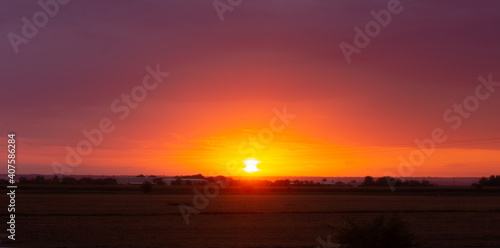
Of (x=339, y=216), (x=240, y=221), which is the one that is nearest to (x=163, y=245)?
(x=240, y=221)

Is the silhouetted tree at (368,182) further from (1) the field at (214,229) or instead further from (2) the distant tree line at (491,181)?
(1) the field at (214,229)

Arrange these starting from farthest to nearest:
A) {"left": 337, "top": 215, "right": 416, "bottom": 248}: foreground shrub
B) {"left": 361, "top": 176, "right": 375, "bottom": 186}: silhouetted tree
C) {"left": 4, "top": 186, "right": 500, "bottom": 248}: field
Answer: {"left": 361, "top": 176, "right": 375, "bottom": 186}: silhouetted tree
{"left": 4, "top": 186, "right": 500, "bottom": 248}: field
{"left": 337, "top": 215, "right": 416, "bottom": 248}: foreground shrub

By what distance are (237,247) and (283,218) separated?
17.6m

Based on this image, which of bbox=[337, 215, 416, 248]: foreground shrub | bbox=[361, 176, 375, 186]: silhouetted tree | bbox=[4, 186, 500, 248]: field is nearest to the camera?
bbox=[337, 215, 416, 248]: foreground shrub

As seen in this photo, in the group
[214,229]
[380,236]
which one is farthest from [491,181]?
[380,236]

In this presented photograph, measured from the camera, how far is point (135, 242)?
30.2m

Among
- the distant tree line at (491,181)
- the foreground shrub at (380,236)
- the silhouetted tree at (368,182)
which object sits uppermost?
the silhouetted tree at (368,182)

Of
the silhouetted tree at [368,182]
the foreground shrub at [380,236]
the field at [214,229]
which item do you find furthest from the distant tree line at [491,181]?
the foreground shrub at [380,236]

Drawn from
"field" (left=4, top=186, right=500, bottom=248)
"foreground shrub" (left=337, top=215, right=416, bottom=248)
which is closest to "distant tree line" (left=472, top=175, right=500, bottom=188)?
"field" (left=4, top=186, right=500, bottom=248)

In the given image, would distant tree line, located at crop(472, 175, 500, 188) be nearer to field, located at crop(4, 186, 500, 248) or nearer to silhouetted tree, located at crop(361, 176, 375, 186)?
silhouetted tree, located at crop(361, 176, 375, 186)

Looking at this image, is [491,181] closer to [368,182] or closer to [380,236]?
[368,182]

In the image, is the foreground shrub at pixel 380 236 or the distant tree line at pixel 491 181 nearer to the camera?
the foreground shrub at pixel 380 236

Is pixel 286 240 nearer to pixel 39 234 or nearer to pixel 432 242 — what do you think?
pixel 432 242

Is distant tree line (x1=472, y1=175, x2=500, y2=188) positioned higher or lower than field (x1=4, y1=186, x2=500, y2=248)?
higher
